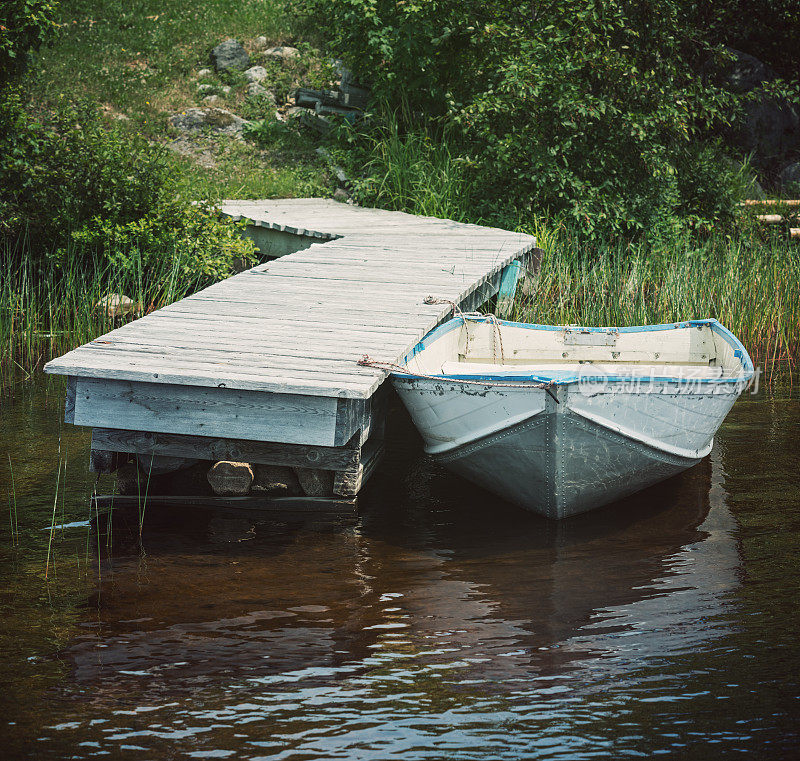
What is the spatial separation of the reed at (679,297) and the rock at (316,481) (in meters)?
4.22

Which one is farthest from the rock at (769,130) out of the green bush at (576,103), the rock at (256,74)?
the rock at (256,74)

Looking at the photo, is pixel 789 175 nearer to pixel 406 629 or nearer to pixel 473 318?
pixel 473 318

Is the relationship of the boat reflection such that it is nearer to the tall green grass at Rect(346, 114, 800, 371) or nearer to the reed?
the reed

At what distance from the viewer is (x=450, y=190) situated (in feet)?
39.0

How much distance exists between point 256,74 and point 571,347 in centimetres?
1129

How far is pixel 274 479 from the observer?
5289 millimetres

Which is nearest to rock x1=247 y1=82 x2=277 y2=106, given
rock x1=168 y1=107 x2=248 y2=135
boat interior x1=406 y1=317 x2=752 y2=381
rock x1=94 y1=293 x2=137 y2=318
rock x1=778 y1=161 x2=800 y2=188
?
rock x1=168 y1=107 x2=248 y2=135

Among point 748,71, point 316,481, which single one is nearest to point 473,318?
point 316,481

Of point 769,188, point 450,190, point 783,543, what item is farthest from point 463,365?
point 769,188

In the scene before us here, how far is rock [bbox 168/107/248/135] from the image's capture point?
14.9 meters

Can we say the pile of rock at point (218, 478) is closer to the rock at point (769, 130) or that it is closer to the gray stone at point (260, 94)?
the gray stone at point (260, 94)

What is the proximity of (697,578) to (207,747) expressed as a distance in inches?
97.9

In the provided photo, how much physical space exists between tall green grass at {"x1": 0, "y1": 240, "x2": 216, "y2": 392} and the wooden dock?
69.7 inches

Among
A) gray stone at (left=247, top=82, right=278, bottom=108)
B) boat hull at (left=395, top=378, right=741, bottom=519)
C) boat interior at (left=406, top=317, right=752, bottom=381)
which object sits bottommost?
boat hull at (left=395, top=378, right=741, bottom=519)
